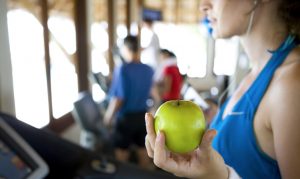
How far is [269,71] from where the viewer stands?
95cm

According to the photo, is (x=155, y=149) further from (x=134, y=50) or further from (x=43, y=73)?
(x=134, y=50)

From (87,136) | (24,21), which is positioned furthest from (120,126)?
(24,21)

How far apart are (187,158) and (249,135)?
0.88ft

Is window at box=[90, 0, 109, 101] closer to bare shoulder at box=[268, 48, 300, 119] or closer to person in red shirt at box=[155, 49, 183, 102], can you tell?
person in red shirt at box=[155, 49, 183, 102]

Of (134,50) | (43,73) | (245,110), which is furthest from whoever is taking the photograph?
(134,50)

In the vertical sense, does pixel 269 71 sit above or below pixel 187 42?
above

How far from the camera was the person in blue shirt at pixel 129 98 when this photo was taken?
10.5 ft

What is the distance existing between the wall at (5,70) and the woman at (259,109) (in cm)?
114

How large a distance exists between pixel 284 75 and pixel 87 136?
7.59 feet

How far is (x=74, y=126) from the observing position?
349cm

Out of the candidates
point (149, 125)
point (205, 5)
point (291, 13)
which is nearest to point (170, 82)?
point (205, 5)

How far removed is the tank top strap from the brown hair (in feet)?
0.08

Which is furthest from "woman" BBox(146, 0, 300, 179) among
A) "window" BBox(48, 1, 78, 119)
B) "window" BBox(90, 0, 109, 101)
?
"window" BBox(90, 0, 109, 101)

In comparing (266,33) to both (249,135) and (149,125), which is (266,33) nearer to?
(249,135)
